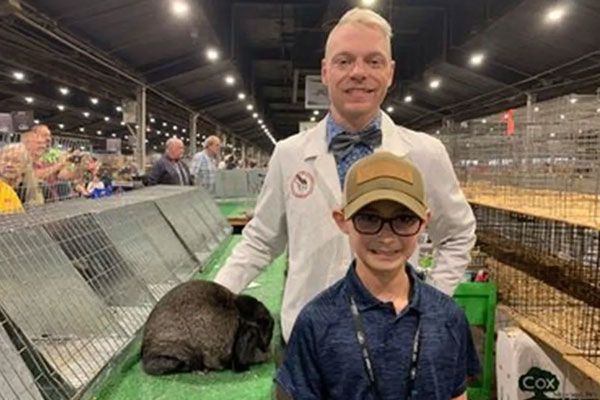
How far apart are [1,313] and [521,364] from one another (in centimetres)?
314

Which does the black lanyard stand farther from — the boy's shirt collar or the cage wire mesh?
the cage wire mesh

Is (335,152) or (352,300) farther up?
(335,152)

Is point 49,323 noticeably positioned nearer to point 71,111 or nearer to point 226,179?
point 226,179

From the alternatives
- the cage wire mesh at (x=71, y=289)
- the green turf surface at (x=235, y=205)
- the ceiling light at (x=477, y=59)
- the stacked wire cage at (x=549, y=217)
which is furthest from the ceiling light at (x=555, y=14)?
the cage wire mesh at (x=71, y=289)

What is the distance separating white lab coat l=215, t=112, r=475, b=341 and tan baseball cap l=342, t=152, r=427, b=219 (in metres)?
0.38

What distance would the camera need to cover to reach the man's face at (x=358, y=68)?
1.50 meters

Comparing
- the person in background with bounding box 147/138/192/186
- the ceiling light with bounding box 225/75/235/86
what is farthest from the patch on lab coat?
the ceiling light with bounding box 225/75/235/86

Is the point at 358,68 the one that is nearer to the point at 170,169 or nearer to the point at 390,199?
the point at 390,199

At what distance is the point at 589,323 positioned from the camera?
4.24 metres

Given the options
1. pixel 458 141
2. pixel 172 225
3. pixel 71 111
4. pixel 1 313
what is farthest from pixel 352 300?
pixel 71 111

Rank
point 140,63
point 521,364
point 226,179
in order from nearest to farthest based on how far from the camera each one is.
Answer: point 521,364 → point 140,63 → point 226,179

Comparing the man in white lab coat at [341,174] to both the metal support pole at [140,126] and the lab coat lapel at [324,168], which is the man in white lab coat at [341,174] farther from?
the metal support pole at [140,126]

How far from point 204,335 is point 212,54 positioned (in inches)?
288

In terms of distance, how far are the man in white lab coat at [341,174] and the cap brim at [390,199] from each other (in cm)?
43
